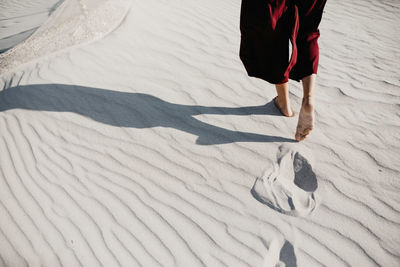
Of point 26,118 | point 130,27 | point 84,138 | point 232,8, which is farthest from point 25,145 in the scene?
point 232,8

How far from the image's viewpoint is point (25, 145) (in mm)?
2523

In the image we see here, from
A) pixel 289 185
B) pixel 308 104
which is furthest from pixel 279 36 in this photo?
pixel 289 185

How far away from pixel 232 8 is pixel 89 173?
3.78 m

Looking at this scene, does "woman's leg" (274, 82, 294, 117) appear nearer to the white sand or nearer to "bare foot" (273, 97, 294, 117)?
"bare foot" (273, 97, 294, 117)

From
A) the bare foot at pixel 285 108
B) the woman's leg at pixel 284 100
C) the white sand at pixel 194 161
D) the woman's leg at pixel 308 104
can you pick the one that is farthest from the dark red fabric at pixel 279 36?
the white sand at pixel 194 161

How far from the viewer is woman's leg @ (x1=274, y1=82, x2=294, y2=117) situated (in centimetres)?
226

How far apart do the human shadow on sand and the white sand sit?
0.02 meters

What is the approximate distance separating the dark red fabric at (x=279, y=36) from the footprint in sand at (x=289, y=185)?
0.70 metres

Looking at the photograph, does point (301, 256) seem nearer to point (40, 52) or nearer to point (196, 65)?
point (196, 65)

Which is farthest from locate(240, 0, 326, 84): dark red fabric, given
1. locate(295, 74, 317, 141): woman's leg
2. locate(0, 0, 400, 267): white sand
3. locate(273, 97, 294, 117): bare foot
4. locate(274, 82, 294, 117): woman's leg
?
locate(0, 0, 400, 267): white sand

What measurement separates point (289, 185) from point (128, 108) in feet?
6.20

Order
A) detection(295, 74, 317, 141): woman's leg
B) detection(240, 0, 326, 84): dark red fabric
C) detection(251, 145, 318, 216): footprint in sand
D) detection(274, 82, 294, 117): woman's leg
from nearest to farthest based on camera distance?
detection(240, 0, 326, 84): dark red fabric → detection(251, 145, 318, 216): footprint in sand → detection(295, 74, 317, 141): woman's leg → detection(274, 82, 294, 117): woman's leg

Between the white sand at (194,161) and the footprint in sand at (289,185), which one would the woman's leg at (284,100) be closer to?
the white sand at (194,161)

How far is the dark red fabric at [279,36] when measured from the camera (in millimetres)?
1677
